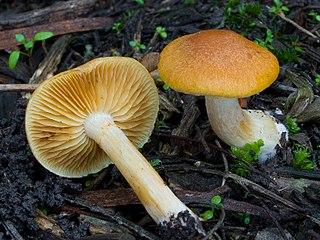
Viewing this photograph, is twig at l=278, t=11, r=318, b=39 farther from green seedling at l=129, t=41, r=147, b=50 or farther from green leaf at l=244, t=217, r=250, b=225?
green leaf at l=244, t=217, r=250, b=225

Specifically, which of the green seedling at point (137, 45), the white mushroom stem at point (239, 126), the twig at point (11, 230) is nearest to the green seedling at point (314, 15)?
the white mushroom stem at point (239, 126)

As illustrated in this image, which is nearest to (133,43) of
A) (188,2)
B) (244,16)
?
(188,2)

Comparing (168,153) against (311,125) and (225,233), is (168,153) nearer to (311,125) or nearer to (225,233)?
(225,233)

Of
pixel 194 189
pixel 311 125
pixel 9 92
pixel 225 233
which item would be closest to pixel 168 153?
pixel 194 189

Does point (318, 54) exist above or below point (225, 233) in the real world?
above

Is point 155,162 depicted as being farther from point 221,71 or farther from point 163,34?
point 163,34

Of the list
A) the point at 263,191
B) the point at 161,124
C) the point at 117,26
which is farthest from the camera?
the point at 117,26

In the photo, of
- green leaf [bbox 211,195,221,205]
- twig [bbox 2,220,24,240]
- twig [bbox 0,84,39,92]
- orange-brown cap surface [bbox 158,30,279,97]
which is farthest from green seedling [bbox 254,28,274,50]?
twig [bbox 2,220,24,240]
